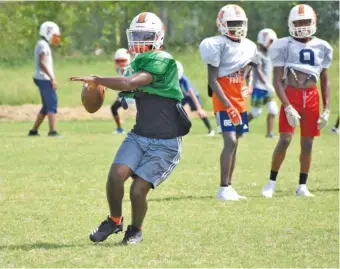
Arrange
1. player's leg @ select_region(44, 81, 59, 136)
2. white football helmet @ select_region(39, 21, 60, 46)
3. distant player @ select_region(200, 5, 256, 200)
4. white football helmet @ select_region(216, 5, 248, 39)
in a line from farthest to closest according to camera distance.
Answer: white football helmet @ select_region(39, 21, 60, 46) → player's leg @ select_region(44, 81, 59, 136) → white football helmet @ select_region(216, 5, 248, 39) → distant player @ select_region(200, 5, 256, 200)

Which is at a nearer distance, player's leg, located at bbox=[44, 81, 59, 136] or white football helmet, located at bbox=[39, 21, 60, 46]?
player's leg, located at bbox=[44, 81, 59, 136]

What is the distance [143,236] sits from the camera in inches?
315

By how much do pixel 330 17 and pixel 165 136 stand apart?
20315mm

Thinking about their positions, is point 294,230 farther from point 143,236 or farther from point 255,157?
point 255,157

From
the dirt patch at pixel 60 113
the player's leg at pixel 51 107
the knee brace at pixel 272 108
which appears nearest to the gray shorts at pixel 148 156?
the player's leg at pixel 51 107

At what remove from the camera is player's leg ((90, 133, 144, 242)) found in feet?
24.8

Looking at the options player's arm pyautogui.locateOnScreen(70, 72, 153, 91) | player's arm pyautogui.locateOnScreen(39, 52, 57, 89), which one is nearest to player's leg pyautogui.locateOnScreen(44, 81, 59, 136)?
player's arm pyautogui.locateOnScreen(39, 52, 57, 89)

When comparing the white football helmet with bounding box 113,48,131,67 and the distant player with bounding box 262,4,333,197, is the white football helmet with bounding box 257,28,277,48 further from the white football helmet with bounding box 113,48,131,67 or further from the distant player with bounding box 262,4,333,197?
the distant player with bounding box 262,4,333,197

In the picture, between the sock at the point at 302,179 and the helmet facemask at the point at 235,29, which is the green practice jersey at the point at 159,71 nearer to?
the helmet facemask at the point at 235,29

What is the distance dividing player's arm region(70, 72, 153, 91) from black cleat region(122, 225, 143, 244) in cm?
109

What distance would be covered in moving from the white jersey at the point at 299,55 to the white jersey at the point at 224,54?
315 millimetres

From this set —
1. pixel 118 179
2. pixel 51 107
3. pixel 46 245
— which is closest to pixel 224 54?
pixel 118 179

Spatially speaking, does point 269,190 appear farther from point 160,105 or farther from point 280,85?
point 160,105

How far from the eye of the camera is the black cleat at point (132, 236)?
301 inches
